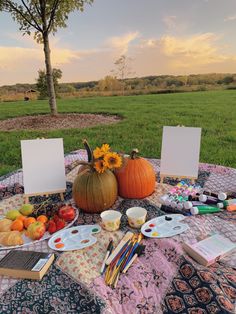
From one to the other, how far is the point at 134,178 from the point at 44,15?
6.53 meters

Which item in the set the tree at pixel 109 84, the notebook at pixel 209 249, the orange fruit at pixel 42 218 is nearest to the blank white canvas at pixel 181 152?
the notebook at pixel 209 249

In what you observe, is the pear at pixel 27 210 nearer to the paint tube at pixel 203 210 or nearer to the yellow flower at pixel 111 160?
the yellow flower at pixel 111 160

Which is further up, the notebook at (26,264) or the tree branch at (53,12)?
the tree branch at (53,12)

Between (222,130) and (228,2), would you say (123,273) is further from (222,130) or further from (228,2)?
(228,2)

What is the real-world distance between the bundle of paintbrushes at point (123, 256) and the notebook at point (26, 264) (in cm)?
33

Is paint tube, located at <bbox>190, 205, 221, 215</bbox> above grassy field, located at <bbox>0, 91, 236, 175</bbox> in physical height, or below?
above

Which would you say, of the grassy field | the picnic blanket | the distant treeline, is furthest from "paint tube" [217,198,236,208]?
the distant treeline

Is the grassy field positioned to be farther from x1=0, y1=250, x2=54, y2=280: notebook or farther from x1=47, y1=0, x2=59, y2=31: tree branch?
x1=47, y1=0, x2=59, y2=31: tree branch

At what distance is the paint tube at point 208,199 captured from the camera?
2056mm

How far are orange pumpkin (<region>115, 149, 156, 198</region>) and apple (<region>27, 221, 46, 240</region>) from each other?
0.73 metres

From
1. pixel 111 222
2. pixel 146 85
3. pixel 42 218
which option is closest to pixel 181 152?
pixel 111 222

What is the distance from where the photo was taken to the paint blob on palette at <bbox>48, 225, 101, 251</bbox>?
5.14 feet

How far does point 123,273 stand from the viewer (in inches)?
54.7

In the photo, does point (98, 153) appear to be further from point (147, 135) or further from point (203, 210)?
point (147, 135)
